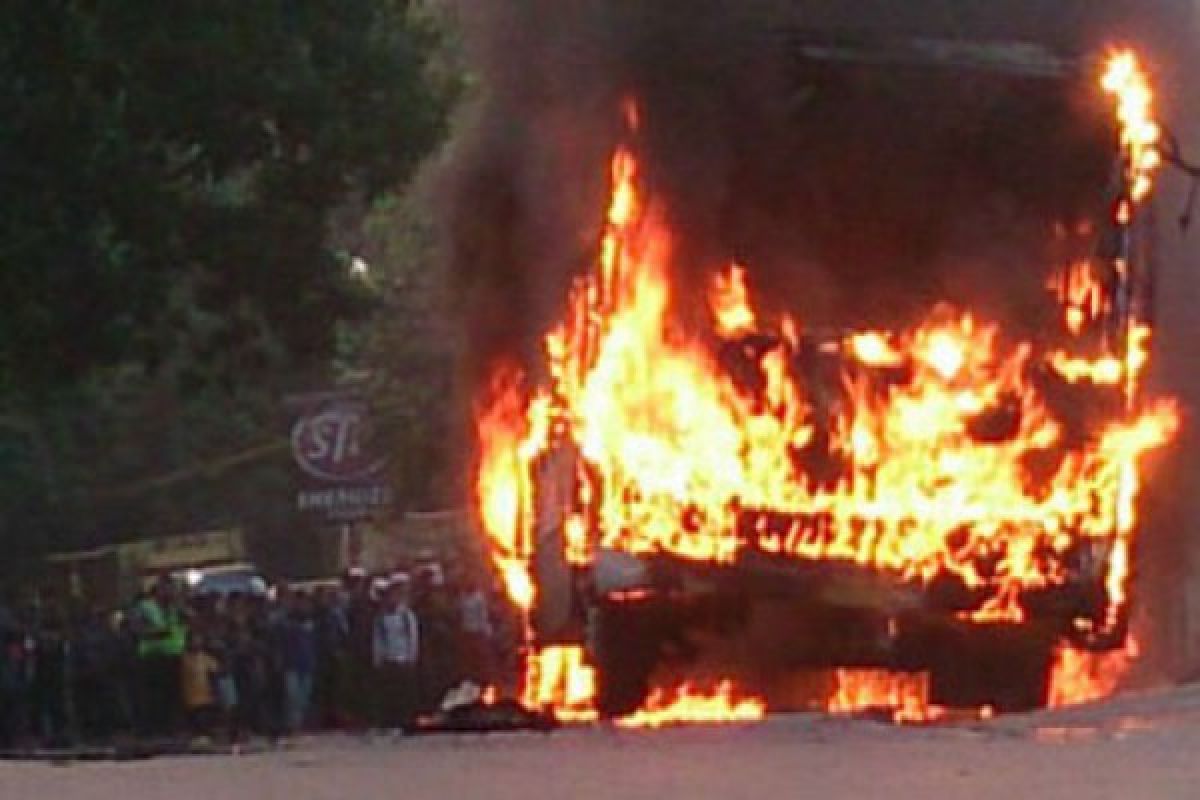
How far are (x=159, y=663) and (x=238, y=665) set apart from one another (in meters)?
0.51

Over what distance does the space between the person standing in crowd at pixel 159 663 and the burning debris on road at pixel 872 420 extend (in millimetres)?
6797

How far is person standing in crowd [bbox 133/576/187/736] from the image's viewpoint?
2425 cm

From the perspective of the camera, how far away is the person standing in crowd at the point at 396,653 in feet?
78.7

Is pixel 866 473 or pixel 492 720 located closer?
pixel 492 720

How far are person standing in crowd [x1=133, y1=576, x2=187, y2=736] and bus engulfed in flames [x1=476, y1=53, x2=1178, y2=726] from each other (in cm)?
695

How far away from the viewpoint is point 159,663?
81.1 ft

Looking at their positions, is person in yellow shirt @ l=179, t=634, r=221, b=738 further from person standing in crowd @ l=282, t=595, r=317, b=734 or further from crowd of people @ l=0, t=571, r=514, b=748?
person standing in crowd @ l=282, t=595, r=317, b=734

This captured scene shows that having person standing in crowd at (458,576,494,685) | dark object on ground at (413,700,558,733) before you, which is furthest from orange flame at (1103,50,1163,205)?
person standing in crowd at (458,576,494,685)

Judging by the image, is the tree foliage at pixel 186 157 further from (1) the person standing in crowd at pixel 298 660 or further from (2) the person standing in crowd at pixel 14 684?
(2) the person standing in crowd at pixel 14 684

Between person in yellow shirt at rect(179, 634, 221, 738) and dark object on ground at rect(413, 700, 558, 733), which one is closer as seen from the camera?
dark object on ground at rect(413, 700, 558, 733)

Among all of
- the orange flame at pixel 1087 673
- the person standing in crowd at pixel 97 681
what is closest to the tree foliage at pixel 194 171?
the person standing in crowd at pixel 97 681

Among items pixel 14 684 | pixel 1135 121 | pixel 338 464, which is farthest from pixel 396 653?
pixel 1135 121

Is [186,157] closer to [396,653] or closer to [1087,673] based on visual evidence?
[396,653]

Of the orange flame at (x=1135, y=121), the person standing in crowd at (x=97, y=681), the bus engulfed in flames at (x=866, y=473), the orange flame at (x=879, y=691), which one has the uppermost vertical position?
the orange flame at (x=1135, y=121)
